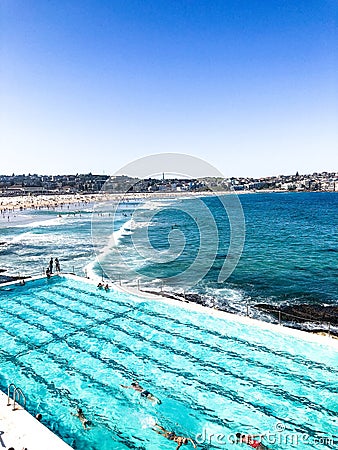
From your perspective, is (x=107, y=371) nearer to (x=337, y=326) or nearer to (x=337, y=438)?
(x=337, y=438)

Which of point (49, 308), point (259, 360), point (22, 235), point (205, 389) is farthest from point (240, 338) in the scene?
point (22, 235)

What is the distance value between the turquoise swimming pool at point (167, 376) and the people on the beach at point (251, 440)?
192 millimetres

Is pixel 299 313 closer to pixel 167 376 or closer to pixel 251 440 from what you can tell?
pixel 167 376

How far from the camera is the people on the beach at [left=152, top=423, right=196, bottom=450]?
7.35 meters

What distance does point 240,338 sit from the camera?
12.4 m

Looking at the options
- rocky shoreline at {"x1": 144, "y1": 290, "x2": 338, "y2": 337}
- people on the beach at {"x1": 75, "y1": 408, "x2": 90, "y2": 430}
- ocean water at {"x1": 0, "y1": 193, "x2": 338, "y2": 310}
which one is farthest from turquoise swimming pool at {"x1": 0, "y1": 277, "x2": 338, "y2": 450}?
ocean water at {"x1": 0, "y1": 193, "x2": 338, "y2": 310}

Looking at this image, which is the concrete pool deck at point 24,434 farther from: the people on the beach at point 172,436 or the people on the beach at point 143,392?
the people on the beach at point 143,392

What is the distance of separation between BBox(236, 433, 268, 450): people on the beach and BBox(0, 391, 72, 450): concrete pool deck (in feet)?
11.8

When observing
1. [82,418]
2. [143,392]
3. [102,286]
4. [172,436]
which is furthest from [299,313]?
[82,418]

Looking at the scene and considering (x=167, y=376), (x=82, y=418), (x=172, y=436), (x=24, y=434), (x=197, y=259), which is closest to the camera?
(x=24, y=434)

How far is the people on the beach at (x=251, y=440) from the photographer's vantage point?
284 inches

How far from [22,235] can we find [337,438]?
42.1m

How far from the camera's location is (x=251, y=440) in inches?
291

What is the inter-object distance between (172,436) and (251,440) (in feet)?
5.64
